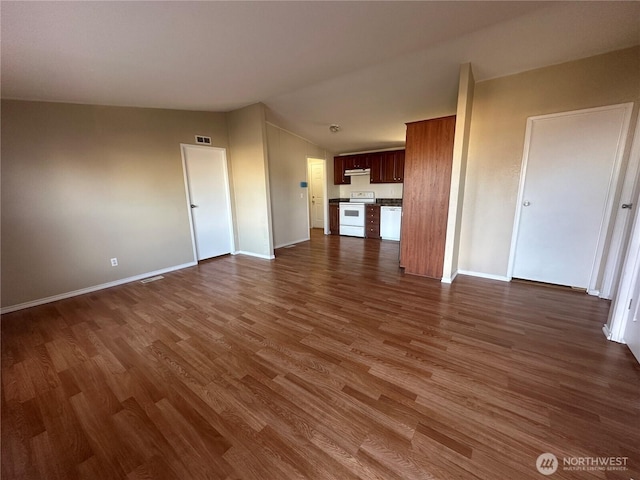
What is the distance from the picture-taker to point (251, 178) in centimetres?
446

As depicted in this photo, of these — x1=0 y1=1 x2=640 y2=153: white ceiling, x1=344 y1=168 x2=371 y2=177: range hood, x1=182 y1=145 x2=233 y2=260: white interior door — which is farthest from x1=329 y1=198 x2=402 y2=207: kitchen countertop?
x1=182 y1=145 x2=233 y2=260: white interior door

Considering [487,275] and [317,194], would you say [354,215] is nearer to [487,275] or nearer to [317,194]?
[317,194]

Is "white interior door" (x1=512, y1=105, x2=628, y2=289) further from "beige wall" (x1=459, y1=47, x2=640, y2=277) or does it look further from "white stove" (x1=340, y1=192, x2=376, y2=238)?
"white stove" (x1=340, y1=192, x2=376, y2=238)

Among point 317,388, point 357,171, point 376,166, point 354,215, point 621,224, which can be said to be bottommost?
point 317,388

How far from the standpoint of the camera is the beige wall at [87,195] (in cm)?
269

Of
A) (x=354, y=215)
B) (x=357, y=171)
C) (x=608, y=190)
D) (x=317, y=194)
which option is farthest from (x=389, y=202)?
(x=608, y=190)

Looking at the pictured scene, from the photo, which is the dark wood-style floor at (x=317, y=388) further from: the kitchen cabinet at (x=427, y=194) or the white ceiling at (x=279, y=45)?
the white ceiling at (x=279, y=45)

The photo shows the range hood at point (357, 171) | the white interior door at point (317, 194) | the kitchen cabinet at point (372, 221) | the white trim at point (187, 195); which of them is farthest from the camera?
the white interior door at point (317, 194)

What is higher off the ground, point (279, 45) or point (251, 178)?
point (279, 45)

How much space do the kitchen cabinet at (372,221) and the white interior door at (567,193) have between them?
3.16m

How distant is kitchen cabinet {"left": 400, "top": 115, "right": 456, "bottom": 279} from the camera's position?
124 inches

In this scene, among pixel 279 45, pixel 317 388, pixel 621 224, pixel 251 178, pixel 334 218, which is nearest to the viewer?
pixel 317 388

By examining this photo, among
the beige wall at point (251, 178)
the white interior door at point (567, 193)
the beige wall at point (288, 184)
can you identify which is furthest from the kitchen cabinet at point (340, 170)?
the white interior door at point (567, 193)

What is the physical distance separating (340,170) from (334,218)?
140 cm
